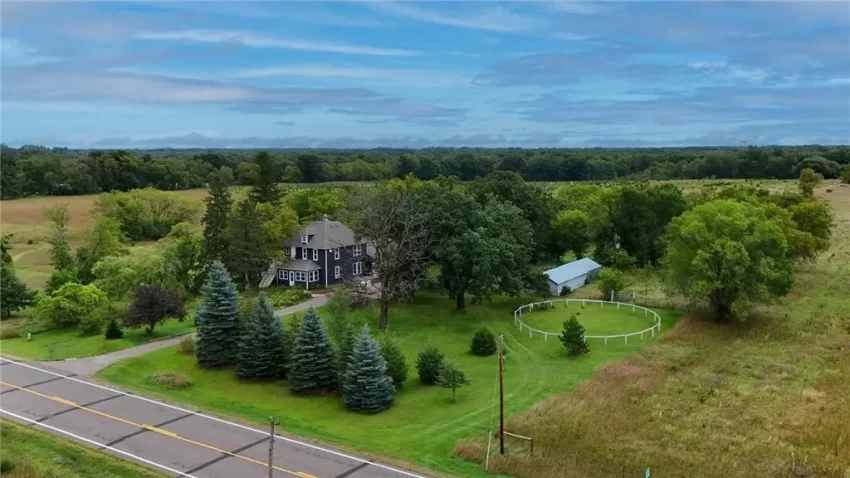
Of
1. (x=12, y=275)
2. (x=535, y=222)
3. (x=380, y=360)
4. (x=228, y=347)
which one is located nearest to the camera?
(x=380, y=360)

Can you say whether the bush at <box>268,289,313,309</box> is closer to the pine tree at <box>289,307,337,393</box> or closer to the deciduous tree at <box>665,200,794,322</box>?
the pine tree at <box>289,307,337,393</box>

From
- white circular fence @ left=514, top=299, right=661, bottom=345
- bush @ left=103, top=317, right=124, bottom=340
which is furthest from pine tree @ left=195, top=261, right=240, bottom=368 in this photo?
white circular fence @ left=514, top=299, right=661, bottom=345

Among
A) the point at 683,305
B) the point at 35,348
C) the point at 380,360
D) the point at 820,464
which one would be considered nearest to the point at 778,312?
the point at 683,305

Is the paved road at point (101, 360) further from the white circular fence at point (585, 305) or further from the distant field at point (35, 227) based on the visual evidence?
the distant field at point (35, 227)

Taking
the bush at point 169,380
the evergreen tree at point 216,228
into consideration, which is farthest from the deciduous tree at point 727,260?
the evergreen tree at point 216,228

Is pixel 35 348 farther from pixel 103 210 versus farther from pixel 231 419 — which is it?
pixel 103 210

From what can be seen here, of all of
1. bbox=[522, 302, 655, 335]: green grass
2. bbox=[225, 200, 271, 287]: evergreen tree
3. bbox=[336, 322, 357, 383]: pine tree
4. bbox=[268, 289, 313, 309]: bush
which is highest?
bbox=[225, 200, 271, 287]: evergreen tree

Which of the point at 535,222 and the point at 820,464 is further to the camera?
the point at 535,222
